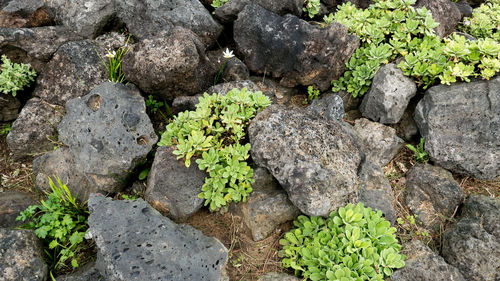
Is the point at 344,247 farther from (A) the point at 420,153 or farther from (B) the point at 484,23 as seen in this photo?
(B) the point at 484,23

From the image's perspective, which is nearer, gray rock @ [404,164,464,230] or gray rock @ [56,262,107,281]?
gray rock @ [56,262,107,281]

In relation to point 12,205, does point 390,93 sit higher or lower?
higher

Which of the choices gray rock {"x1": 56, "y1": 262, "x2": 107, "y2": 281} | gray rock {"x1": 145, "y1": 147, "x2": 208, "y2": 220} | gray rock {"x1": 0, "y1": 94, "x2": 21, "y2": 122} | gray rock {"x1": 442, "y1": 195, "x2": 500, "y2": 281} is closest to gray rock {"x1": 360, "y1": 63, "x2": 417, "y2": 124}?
gray rock {"x1": 442, "y1": 195, "x2": 500, "y2": 281}

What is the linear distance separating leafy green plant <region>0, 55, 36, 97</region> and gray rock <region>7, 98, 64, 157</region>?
27cm

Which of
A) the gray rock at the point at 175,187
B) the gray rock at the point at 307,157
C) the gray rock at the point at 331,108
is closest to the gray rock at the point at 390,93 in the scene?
the gray rock at the point at 331,108

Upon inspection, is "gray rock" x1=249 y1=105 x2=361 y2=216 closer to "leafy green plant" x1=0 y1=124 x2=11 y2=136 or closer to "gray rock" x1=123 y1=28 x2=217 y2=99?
"gray rock" x1=123 y1=28 x2=217 y2=99

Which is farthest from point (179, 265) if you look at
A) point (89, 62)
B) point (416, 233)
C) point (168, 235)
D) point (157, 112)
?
point (89, 62)

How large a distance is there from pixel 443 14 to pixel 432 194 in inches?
128

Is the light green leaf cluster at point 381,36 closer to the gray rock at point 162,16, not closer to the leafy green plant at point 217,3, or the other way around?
the leafy green plant at point 217,3

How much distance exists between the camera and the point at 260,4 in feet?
17.5

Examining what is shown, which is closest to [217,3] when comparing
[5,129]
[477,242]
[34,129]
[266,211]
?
[34,129]

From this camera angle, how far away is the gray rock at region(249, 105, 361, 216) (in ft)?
11.3

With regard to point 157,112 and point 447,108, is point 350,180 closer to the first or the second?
point 447,108

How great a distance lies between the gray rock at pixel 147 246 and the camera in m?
3.01
